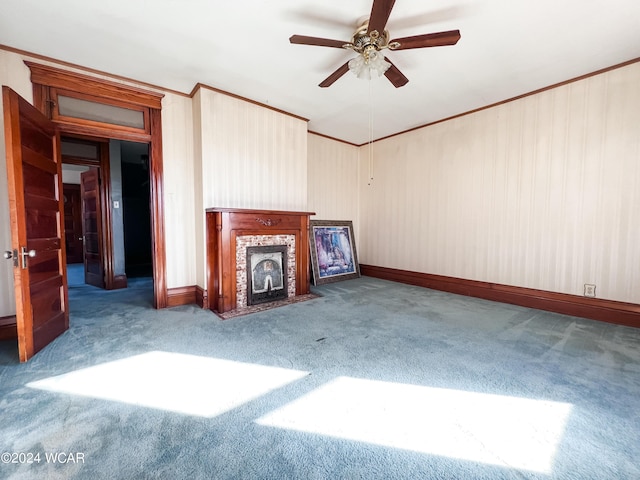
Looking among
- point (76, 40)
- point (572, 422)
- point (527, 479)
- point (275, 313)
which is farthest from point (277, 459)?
point (76, 40)

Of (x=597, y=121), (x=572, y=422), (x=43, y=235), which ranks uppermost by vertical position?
(x=597, y=121)

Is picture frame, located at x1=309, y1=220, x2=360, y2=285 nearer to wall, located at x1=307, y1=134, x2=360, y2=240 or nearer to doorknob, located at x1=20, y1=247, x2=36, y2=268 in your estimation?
wall, located at x1=307, y1=134, x2=360, y2=240

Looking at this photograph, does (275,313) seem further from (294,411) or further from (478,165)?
(478,165)

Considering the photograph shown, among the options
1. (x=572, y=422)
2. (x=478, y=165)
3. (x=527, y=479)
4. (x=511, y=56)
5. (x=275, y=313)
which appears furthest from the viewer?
(x=478, y=165)

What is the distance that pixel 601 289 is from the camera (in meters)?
3.13

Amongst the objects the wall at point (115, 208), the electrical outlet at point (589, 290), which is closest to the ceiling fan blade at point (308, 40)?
the electrical outlet at point (589, 290)

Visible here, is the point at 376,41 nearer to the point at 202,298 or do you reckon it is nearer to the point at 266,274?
the point at 266,274

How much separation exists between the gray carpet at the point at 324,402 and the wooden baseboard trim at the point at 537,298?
24 centimetres

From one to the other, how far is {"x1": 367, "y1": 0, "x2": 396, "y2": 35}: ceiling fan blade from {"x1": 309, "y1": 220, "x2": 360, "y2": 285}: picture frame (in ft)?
11.4

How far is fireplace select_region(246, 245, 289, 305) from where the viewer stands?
145 inches

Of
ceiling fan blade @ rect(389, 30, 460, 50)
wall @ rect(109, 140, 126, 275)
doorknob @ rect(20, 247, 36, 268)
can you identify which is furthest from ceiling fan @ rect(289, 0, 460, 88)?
wall @ rect(109, 140, 126, 275)

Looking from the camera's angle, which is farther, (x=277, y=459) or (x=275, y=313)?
(x=275, y=313)

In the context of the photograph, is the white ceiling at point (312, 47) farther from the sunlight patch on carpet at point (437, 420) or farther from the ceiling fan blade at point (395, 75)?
the sunlight patch on carpet at point (437, 420)

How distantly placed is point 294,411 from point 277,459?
0.34 m
